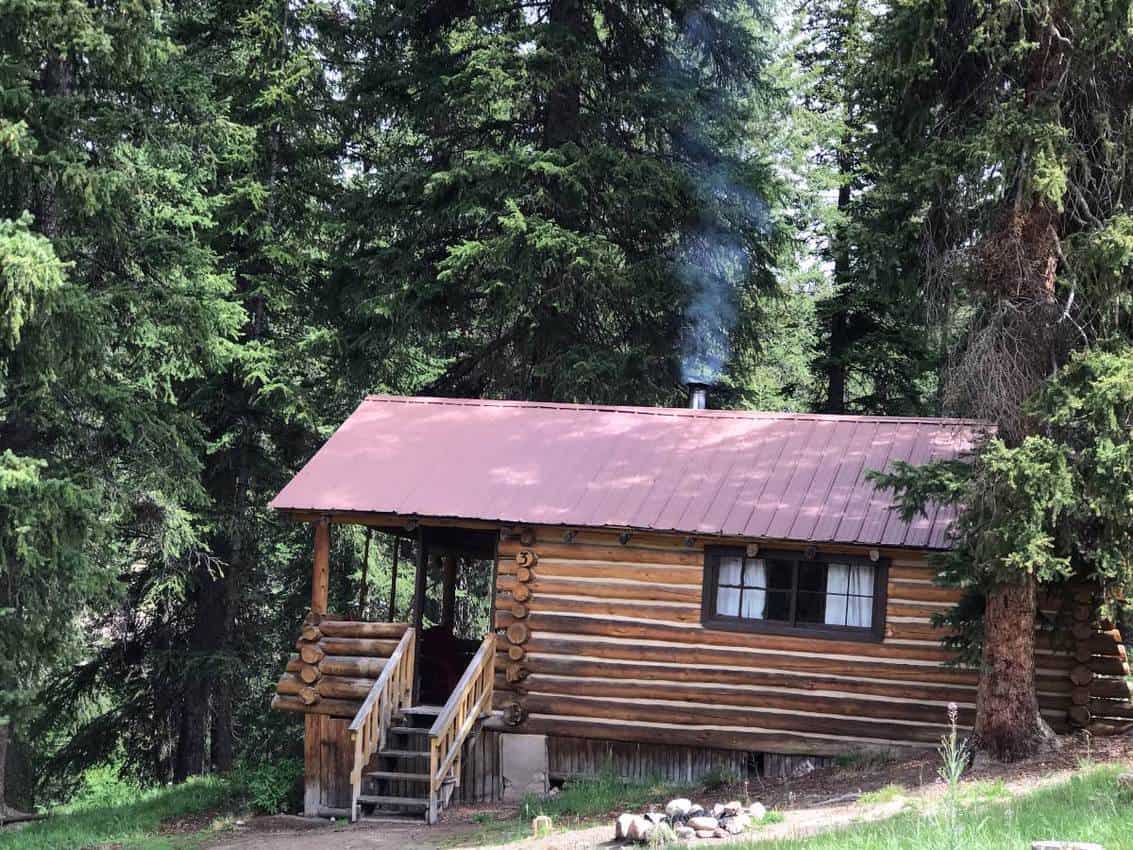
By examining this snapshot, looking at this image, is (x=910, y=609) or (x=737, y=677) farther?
(x=737, y=677)

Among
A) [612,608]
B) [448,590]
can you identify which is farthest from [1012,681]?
[448,590]

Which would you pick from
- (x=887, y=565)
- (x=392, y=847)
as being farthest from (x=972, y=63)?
(x=392, y=847)

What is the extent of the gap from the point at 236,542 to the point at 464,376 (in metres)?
4.80

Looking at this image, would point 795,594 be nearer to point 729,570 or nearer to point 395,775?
point 729,570

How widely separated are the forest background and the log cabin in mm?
1275

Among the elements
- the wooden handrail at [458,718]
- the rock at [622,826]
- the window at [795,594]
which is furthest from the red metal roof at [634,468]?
the rock at [622,826]

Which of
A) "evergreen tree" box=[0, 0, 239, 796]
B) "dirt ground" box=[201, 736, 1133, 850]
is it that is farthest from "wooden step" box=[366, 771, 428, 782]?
"evergreen tree" box=[0, 0, 239, 796]

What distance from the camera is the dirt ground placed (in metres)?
10.6

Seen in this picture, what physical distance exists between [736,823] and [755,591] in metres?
4.08

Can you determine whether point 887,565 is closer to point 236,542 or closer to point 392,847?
point 392,847

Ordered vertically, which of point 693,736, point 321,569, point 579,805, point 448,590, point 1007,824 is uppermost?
point 321,569

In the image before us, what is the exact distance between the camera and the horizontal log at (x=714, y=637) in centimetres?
1373

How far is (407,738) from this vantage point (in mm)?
14805

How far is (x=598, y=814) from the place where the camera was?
12.8 m
